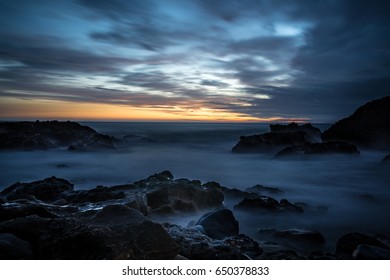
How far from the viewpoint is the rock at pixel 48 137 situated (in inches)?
408

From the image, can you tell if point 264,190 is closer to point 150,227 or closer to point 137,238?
point 150,227

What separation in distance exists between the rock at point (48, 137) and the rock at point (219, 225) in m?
9.57

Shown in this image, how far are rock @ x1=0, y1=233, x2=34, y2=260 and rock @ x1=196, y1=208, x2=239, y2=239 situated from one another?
2041 mm

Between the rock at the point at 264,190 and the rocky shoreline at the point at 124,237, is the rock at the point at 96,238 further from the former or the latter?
the rock at the point at 264,190

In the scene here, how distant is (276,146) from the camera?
1394 centimetres

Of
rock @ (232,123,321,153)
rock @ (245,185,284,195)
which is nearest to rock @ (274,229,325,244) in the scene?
rock @ (245,185,284,195)

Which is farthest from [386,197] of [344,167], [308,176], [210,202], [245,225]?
[210,202]

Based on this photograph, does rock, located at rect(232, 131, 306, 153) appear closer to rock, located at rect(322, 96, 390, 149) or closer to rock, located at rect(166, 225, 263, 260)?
rock, located at rect(322, 96, 390, 149)

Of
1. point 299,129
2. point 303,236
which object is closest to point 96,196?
point 303,236

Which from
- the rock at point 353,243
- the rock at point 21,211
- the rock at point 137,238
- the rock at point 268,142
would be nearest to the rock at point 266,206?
the rock at point 353,243

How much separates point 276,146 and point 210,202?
9.68 metres

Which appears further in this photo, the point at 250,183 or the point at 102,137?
the point at 102,137

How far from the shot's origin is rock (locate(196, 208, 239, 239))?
3.44 m
